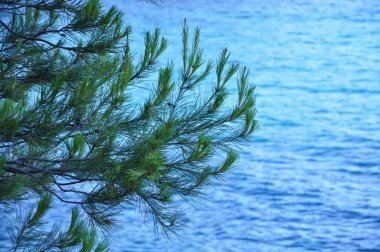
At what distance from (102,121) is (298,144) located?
5002mm

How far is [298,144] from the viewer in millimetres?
6543

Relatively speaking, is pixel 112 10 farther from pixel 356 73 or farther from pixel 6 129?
pixel 356 73

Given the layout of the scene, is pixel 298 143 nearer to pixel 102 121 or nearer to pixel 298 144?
pixel 298 144

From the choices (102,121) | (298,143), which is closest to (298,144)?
(298,143)

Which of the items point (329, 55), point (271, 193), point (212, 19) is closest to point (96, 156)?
point (271, 193)

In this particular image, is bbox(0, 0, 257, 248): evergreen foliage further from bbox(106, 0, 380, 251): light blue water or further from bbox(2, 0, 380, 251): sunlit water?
bbox(106, 0, 380, 251): light blue water

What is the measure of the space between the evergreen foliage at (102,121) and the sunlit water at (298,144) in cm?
26

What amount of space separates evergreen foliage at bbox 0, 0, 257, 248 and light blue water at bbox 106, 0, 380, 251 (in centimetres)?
36

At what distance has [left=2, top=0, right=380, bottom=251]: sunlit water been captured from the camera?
15.9 ft

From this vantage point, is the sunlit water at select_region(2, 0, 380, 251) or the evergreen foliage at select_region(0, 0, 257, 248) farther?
the sunlit water at select_region(2, 0, 380, 251)

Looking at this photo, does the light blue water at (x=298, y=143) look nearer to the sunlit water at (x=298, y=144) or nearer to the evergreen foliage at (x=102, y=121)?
the sunlit water at (x=298, y=144)

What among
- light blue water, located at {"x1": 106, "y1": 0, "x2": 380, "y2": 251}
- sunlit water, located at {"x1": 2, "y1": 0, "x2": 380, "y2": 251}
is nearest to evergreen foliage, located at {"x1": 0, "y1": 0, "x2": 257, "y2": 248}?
sunlit water, located at {"x1": 2, "y1": 0, "x2": 380, "y2": 251}

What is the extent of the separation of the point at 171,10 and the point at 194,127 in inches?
436

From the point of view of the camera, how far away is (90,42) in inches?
76.1
